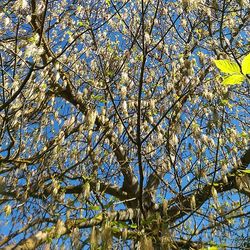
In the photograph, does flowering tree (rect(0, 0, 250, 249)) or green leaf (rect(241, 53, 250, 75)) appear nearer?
green leaf (rect(241, 53, 250, 75))

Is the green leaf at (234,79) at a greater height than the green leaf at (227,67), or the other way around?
the green leaf at (227,67)

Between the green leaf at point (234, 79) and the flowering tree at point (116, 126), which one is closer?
the green leaf at point (234, 79)

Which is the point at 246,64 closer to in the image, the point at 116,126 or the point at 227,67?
the point at 227,67

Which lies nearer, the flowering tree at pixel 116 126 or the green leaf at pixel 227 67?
the green leaf at pixel 227 67

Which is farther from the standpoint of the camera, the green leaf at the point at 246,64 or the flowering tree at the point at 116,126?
the flowering tree at the point at 116,126

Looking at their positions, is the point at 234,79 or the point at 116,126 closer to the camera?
the point at 234,79

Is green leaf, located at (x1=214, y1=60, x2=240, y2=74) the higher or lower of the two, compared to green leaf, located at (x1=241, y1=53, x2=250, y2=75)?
higher

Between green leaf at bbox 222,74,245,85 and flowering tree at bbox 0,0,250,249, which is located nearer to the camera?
green leaf at bbox 222,74,245,85

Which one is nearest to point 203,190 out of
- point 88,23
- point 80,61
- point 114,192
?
point 114,192

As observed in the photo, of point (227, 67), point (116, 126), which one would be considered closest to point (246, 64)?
point (227, 67)

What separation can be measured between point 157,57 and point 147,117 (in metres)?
1.04

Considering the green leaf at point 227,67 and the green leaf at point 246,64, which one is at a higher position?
the green leaf at point 227,67

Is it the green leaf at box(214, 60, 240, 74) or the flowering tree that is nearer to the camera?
the green leaf at box(214, 60, 240, 74)

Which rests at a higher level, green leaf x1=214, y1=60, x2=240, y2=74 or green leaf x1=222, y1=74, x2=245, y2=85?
green leaf x1=214, y1=60, x2=240, y2=74
